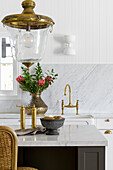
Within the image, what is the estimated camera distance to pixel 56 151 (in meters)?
2.59

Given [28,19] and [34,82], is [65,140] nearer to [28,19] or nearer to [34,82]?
[28,19]

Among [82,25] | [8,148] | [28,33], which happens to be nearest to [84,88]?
[82,25]

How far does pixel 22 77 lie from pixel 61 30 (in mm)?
1021

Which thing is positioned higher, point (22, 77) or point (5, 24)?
point (5, 24)

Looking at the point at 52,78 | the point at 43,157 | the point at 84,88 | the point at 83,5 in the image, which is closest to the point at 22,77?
the point at 52,78

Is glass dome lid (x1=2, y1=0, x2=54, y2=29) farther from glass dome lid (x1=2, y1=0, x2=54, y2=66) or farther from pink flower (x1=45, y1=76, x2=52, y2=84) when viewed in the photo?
pink flower (x1=45, y1=76, x2=52, y2=84)

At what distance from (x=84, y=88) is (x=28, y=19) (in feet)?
8.99

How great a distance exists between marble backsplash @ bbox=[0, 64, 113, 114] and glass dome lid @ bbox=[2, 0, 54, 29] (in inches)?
98.9

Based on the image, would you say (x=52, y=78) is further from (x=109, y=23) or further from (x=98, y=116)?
(x=109, y=23)

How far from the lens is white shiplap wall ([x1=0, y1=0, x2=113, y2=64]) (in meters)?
4.69

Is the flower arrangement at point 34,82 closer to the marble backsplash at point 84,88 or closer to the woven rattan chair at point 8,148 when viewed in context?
the marble backsplash at point 84,88

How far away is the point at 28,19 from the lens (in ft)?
6.81

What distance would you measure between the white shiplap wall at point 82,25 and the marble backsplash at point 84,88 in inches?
5.0

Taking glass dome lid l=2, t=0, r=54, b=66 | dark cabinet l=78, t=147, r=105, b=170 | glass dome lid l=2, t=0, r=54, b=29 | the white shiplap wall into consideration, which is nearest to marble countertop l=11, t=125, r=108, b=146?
dark cabinet l=78, t=147, r=105, b=170
